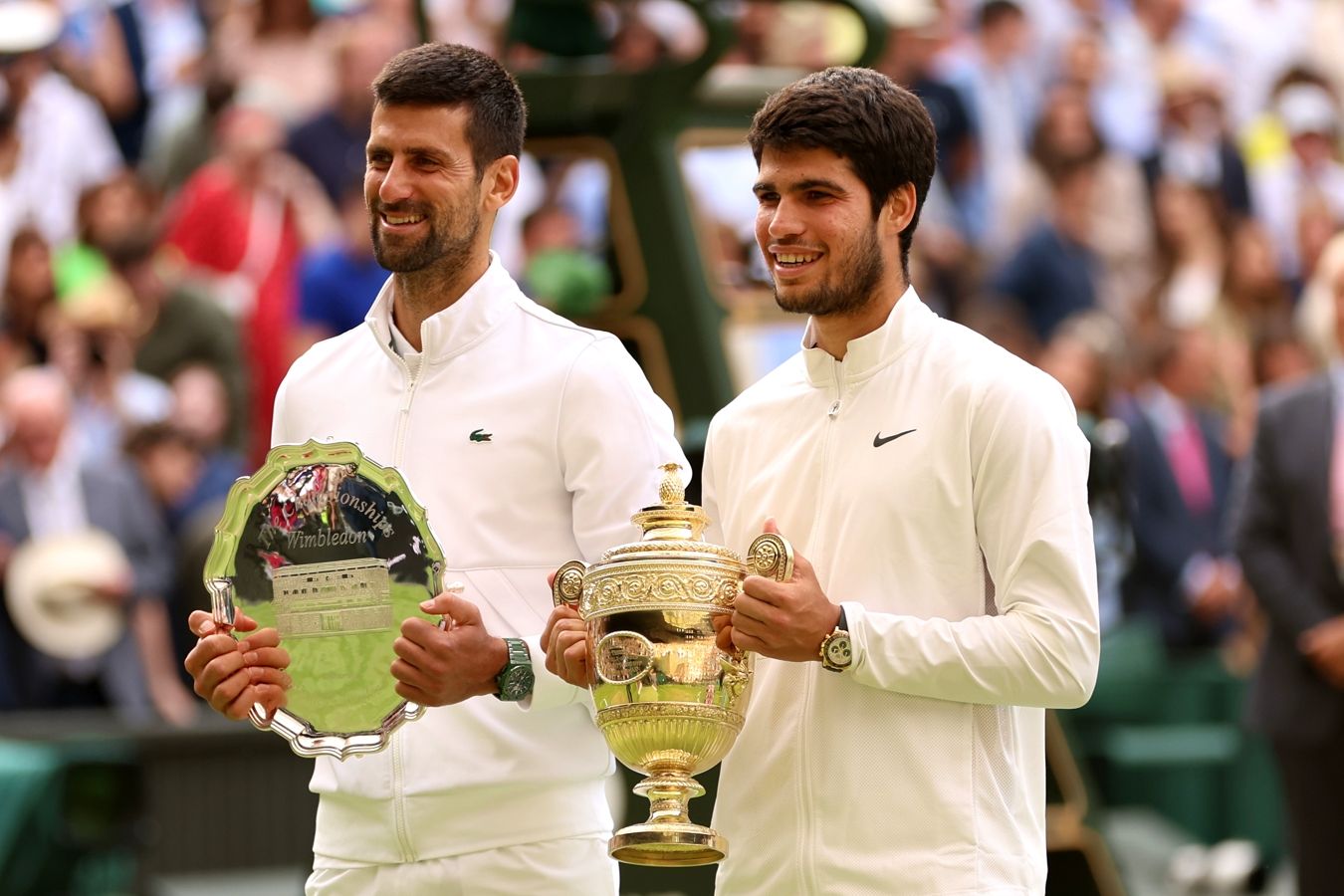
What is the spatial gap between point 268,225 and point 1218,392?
17.1 feet

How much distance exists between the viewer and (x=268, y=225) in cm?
1128

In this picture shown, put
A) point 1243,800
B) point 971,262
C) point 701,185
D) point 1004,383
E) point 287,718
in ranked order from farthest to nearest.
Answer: point 971,262
point 1243,800
point 701,185
point 287,718
point 1004,383

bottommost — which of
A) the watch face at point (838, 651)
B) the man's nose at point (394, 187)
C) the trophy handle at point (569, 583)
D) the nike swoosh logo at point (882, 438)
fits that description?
the watch face at point (838, 651)

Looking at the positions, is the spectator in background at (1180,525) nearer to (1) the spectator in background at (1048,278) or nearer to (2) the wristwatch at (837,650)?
(1) the spectator in background at (1048,278)

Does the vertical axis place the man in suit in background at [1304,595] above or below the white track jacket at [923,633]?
above

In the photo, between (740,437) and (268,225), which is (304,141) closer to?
(268,225)

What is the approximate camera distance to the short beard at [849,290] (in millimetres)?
4047

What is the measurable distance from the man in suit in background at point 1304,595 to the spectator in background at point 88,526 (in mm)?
3899

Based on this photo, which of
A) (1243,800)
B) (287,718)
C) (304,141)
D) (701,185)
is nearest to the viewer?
(287,718)

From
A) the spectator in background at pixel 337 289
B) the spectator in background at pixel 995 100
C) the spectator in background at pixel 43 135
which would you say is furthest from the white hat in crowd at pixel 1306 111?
the spectator in background at pixel 43 135

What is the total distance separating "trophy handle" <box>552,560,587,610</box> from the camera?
4102mm

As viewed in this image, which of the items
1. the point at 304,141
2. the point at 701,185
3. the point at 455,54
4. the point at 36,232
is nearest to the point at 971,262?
the point at 304,141

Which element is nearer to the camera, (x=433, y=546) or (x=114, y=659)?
(x=433, y=546)

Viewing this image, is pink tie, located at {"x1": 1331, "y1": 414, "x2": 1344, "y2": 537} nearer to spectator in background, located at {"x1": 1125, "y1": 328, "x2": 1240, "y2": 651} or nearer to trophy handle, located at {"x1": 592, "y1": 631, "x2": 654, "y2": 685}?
spectator in background, located at {"x1": 1125, "y1": 328, "x2": 1240, "y2": 651}
